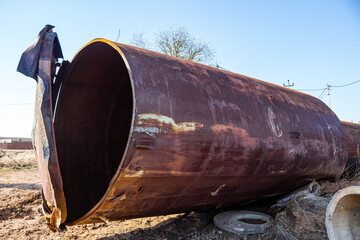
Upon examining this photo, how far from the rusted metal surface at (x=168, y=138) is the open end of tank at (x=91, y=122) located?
0.6 inches

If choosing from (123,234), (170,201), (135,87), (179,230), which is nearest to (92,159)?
(123,234)

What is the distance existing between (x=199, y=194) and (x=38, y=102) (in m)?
1.63

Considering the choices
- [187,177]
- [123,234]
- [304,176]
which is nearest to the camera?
[187,177]

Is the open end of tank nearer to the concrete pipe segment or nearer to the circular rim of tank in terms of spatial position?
the circular rim of tank

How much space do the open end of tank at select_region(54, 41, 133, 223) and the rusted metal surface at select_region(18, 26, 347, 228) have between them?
0.05 feet

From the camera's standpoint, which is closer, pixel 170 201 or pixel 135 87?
pixel 135 87

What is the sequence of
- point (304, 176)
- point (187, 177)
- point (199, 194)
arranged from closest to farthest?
point (187, 177), point (199, 194), point (304, 176)

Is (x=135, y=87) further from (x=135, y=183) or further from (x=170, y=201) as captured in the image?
(x=170, y=201)

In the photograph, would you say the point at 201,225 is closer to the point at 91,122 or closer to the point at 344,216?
the point at 344,216

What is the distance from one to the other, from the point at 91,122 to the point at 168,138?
2.05 meters

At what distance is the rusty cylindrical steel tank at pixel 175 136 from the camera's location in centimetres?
211

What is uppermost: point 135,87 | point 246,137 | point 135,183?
point 135,87

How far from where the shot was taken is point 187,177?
2303 millimetres

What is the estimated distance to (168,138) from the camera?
2129mm
